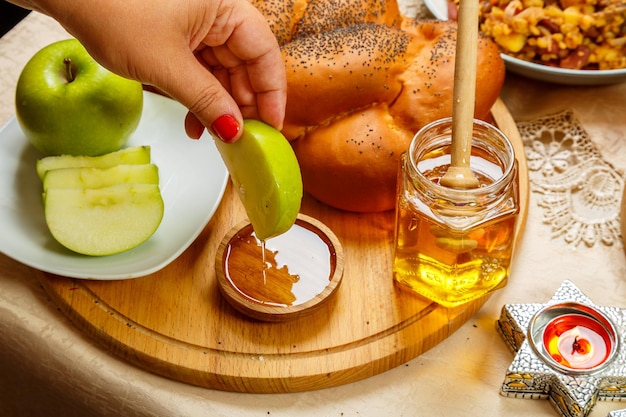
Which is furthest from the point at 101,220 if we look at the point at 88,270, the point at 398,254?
the point at 398,254

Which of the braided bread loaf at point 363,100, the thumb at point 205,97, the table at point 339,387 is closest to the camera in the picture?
the thumb at point 205,97

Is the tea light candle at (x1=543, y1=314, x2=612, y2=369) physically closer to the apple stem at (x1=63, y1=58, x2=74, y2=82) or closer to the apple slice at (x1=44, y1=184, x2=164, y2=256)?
the apple slice at (x1=44, y1=184, x2=164, y2=256)

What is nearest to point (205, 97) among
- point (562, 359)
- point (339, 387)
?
point (339, 387)

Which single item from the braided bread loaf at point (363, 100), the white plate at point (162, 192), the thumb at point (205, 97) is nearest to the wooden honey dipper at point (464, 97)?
the braided bread loaf at point (363, 100)

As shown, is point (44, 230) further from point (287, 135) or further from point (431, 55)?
point (431, 55)

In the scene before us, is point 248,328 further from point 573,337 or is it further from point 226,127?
point 573,337

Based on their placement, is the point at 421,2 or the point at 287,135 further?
the point at 421,2

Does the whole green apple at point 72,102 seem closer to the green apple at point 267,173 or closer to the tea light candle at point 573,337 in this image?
the green apple at point 267,173
